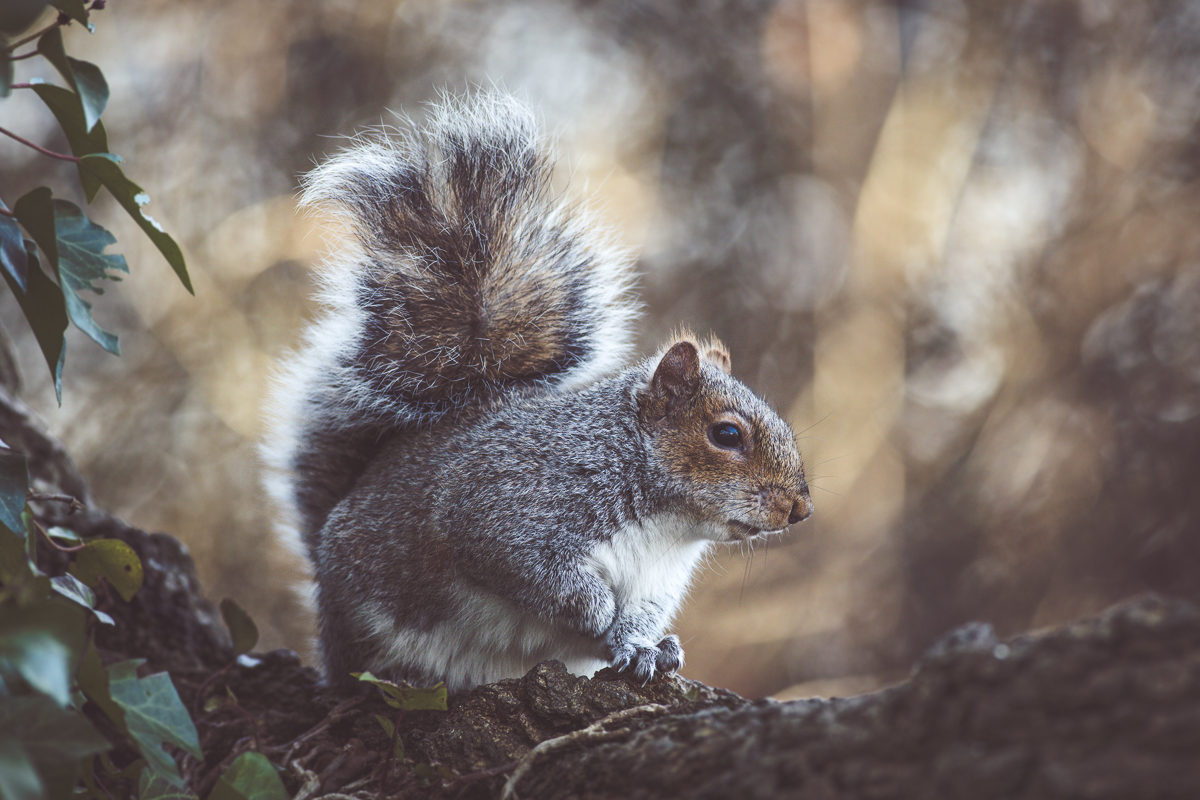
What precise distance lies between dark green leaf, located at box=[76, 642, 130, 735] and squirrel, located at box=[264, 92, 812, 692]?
553 millimetres

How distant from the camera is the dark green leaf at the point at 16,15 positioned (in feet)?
1.66

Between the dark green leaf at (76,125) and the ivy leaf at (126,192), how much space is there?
0.01 metres

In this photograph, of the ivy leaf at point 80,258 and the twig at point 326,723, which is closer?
the ivy leaf at point 80,258

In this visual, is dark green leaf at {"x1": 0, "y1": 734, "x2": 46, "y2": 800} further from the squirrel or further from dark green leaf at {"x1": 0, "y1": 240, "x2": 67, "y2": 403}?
the squirrel

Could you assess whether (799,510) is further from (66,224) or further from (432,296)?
(66,224)

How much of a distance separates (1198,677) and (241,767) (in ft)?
2.46

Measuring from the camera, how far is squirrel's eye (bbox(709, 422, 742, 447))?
1325 millimetres

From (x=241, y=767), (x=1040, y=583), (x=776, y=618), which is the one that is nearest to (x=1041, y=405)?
(x=1040, y=583)

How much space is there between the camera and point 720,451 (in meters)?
1.31

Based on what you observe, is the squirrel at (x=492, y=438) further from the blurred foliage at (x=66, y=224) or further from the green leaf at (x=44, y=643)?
the green leaf at (x=44, y=643)

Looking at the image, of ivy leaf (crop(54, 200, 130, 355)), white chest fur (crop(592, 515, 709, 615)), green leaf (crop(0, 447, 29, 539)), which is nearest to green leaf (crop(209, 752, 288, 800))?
green leaf (crop(0, 447, 29, 539))

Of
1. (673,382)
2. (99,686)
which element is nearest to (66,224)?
(99,686)

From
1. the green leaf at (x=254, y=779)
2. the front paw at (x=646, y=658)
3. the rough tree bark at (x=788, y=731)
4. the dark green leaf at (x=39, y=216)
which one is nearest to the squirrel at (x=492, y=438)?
the front paw at (x=646, y=658)

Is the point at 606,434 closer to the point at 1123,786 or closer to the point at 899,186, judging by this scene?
the point at 1123,786
